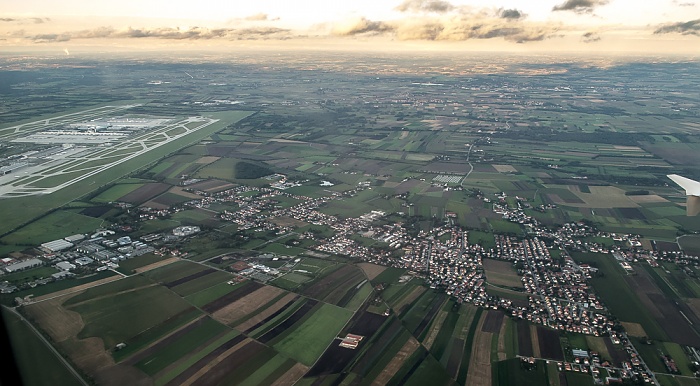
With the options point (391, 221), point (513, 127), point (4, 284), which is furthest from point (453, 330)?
point (513, 127)

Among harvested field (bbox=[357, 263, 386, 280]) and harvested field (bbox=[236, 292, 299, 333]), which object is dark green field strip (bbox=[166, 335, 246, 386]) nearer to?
harvested field (bbox=[236, 292, 299, 333])

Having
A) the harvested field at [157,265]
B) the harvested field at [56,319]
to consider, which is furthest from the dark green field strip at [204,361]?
the harvested field at [157,265]

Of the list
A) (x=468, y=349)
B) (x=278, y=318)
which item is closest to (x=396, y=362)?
(x=468, y=349)

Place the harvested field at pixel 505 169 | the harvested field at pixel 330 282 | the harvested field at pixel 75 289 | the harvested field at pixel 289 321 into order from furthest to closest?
the harvested field at pixel 505 169
the harvested field at pixel 330 282
the harvested field at pixel 75 289
the harvested field at pixel 289 321

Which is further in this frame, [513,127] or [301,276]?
[513,127]

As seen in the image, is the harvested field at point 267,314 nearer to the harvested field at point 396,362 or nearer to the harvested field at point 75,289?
the harvested field at point 396,362

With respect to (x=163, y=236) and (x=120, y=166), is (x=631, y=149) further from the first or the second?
(x=120, y=166)
